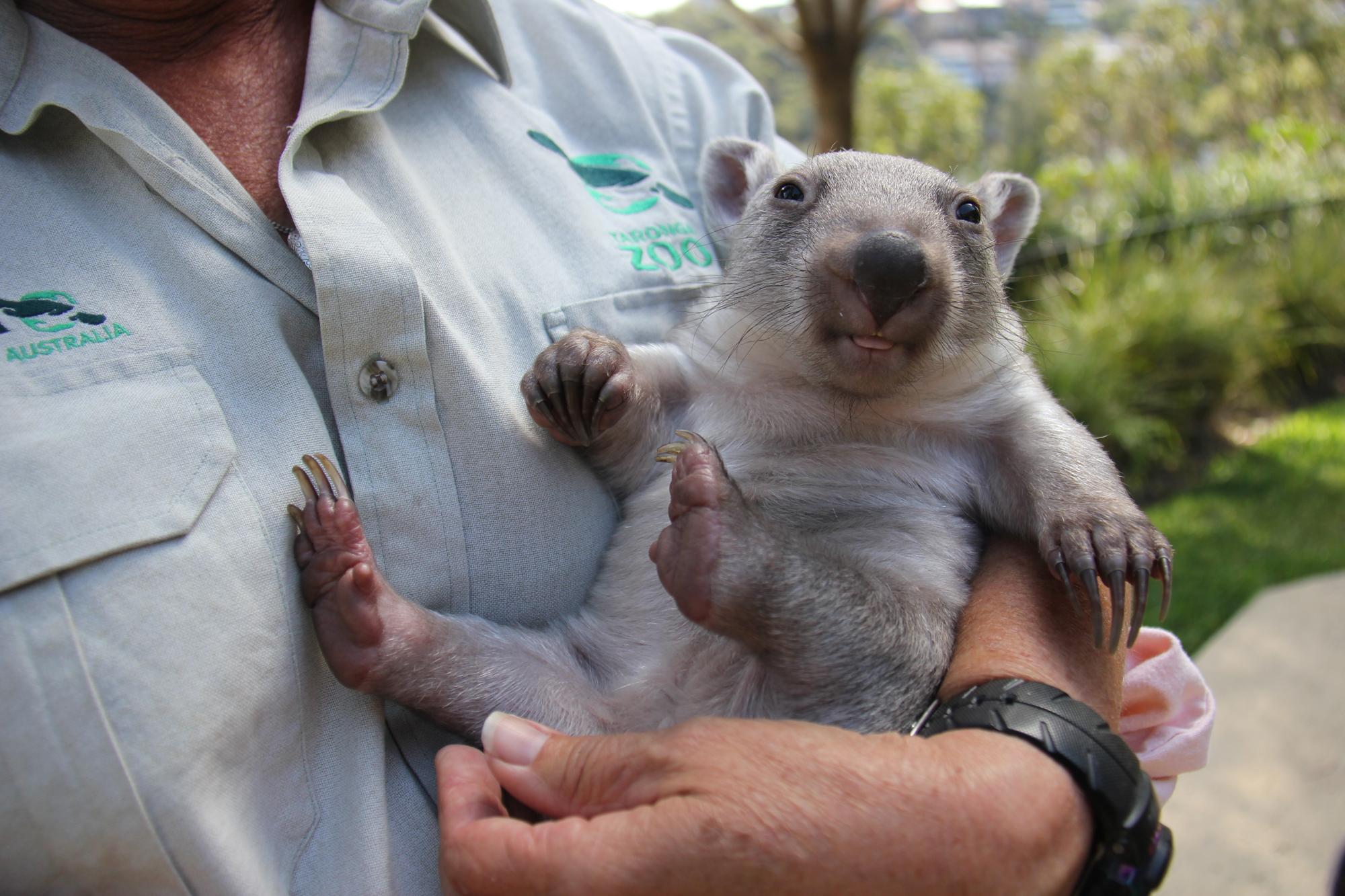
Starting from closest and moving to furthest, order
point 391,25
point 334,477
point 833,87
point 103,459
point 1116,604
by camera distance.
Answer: point 103,459 < point 334,477 < point 1116,604 < point 391,25 < point 833,87

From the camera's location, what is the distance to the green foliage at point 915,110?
2155 cm

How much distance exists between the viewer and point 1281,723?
4672 mm

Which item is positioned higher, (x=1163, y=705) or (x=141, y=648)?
(x=141, y=648)

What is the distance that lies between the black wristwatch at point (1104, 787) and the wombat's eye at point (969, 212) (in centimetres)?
127

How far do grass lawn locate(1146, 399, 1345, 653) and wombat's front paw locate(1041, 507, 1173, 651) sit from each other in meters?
3.69

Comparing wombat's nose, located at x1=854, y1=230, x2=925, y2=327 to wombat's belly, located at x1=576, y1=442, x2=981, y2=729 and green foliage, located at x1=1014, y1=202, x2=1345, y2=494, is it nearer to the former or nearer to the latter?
wombat's belly, located at x1=576, y1=442, x2=981, y2=729

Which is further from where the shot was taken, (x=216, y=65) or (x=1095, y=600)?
(x=216, y=65)

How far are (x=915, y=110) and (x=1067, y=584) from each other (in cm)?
2281

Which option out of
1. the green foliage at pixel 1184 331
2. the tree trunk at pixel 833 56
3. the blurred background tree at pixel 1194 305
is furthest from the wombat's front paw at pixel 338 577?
the tree trunk at pixel 833 56

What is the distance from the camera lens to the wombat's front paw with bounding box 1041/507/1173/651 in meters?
1.90

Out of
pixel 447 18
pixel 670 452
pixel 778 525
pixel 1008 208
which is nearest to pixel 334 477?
pixel 670 452

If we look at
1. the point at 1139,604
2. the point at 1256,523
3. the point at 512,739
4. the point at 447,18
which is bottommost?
the point at 1256,523

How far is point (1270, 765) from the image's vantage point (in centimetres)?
441

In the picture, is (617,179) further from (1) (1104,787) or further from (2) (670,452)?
(1) (1104,787)
